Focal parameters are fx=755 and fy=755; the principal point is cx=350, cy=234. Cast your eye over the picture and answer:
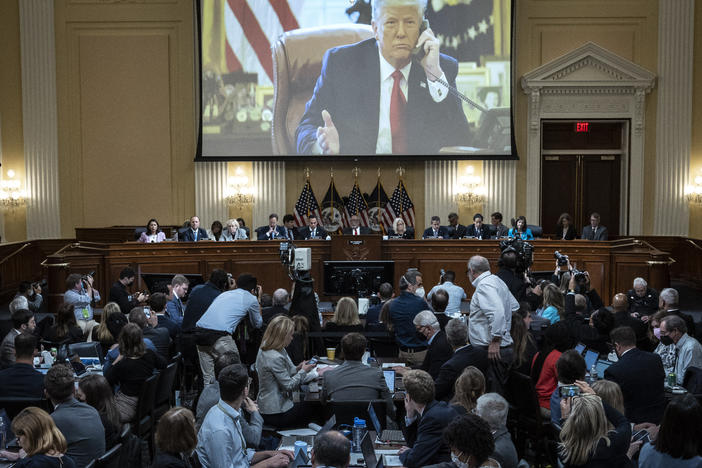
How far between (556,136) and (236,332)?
1135cm

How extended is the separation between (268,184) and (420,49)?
4.50 m

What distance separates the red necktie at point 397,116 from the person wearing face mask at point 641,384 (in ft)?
37.4

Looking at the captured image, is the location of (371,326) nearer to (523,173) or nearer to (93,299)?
(93,299)

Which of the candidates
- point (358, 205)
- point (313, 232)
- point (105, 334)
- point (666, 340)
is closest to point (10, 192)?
point (313, 232)

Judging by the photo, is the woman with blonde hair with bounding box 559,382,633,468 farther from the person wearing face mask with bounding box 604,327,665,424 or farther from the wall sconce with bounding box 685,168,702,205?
the wall sconce with bounding box 685,168,702,205

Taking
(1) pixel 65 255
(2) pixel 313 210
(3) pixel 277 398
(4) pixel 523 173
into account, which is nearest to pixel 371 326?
(3) pixel 277 398

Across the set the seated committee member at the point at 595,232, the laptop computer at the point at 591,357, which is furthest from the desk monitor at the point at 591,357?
the seated committee member at the point at 595,232

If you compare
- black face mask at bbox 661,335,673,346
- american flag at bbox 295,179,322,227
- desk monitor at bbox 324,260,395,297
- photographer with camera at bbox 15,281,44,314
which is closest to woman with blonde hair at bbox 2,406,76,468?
black face mask at bbox 661,335,673,346

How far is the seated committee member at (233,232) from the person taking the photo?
14.1 m

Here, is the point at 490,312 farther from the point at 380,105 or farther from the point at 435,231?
the point at 380,105

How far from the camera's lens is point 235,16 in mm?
16656

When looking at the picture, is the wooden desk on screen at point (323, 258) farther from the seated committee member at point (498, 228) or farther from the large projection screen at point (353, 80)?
the large projection screen at point (353, 80)

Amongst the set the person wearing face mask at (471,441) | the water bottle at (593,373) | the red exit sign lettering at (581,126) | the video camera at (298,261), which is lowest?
the water bottle at (593,373)

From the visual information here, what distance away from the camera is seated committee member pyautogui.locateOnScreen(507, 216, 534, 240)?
13.6 metres
